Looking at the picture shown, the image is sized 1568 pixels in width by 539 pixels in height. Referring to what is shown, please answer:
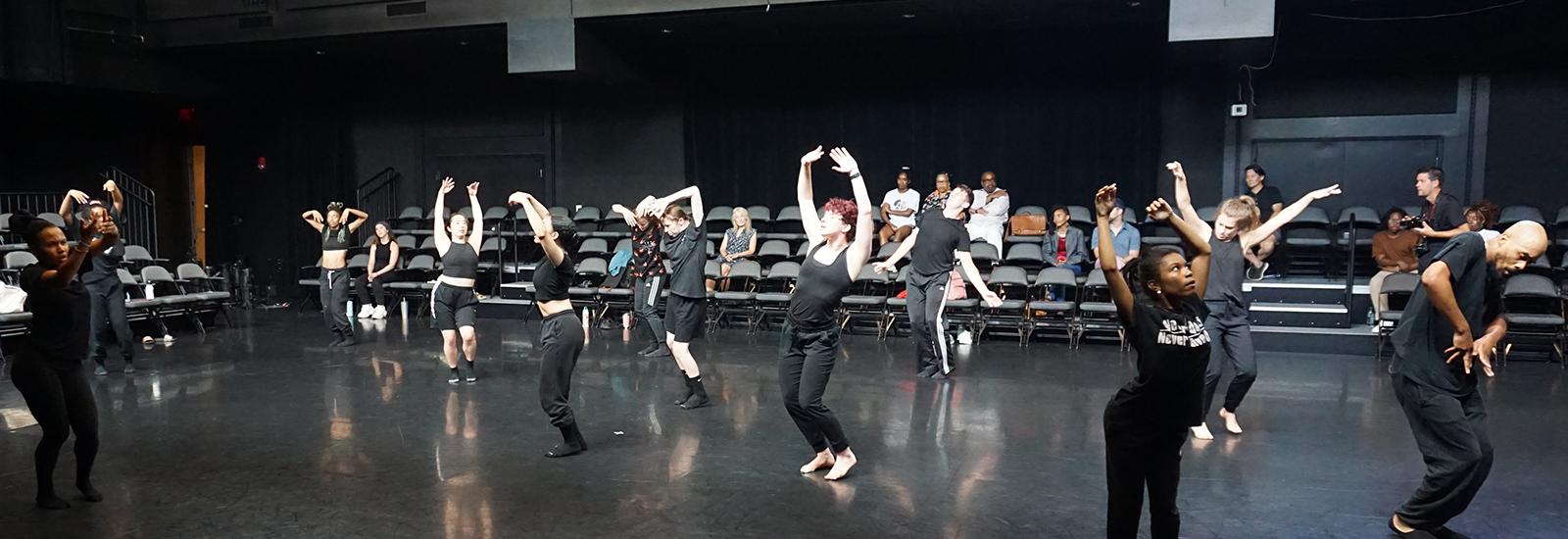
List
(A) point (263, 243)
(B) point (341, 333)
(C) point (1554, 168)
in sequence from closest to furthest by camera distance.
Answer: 1. (B) point (341, 333)
2. (C) point (1554, 168)
3. (A) point (263, 243)

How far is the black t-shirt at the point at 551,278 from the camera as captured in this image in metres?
5.32

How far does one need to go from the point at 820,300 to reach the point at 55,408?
3.44m

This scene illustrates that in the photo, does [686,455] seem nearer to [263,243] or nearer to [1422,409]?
[1422,409]

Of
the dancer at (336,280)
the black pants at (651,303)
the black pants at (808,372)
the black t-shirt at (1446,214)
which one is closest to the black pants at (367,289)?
the dancer at (336,280)

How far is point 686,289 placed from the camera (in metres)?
6.97

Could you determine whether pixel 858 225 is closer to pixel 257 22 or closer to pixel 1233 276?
pixel 1233 276

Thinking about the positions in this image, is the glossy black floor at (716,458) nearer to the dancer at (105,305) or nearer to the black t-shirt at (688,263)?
the dancer at (105,305)

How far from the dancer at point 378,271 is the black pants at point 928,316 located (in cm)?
744

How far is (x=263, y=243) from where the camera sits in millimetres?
15695

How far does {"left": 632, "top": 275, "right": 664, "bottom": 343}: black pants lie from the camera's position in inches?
327

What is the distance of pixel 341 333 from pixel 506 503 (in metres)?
6.29

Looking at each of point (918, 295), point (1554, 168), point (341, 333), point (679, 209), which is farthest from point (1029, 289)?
point (341, 333)

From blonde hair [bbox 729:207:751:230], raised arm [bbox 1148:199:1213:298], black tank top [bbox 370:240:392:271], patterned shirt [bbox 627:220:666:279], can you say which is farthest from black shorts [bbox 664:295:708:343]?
black tank top [bbox 370:240:392:271]

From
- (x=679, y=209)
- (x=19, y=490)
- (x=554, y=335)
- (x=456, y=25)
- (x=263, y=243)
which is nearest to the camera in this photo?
(x=19, y=490)
